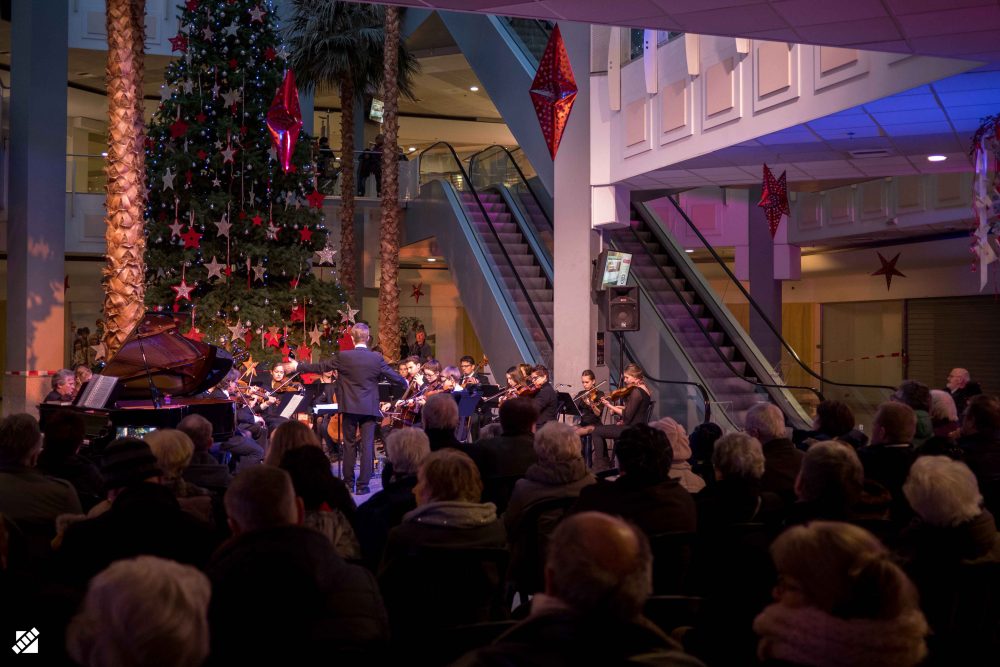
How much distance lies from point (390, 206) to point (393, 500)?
13.6 metres

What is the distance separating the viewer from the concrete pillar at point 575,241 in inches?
550

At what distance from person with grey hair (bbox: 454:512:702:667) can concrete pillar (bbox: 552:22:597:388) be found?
11.8 metres

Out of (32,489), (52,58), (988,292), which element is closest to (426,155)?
(52,58)

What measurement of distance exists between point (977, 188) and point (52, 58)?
40.7 ft

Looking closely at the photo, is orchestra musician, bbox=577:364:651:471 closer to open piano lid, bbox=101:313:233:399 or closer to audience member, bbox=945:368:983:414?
audience member, bbox=945:368:983:414

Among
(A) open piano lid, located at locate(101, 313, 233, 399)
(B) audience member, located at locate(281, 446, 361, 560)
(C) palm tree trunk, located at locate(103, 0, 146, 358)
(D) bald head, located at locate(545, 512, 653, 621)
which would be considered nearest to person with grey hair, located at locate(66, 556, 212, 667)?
(D) bald head, located at locate(545, 512, 653, 621)

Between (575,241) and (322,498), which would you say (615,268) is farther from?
(322,498)

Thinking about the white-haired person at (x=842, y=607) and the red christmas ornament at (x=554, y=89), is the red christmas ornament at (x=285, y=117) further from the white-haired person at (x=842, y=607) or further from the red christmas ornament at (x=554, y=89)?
the white-haired person at (x=842, y=607)

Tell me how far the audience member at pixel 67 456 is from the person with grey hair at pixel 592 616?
11.7 feet

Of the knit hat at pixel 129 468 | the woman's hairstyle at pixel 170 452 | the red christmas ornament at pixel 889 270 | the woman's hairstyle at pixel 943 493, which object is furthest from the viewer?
the red christmas ornament at pixel 889 270

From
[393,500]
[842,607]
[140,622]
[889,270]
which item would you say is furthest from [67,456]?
[889,270]

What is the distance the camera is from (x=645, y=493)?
4273 millimetres

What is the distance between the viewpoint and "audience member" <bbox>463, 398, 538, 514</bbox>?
580cm

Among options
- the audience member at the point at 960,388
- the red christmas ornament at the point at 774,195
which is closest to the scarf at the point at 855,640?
the audience member at the point at 960,388
